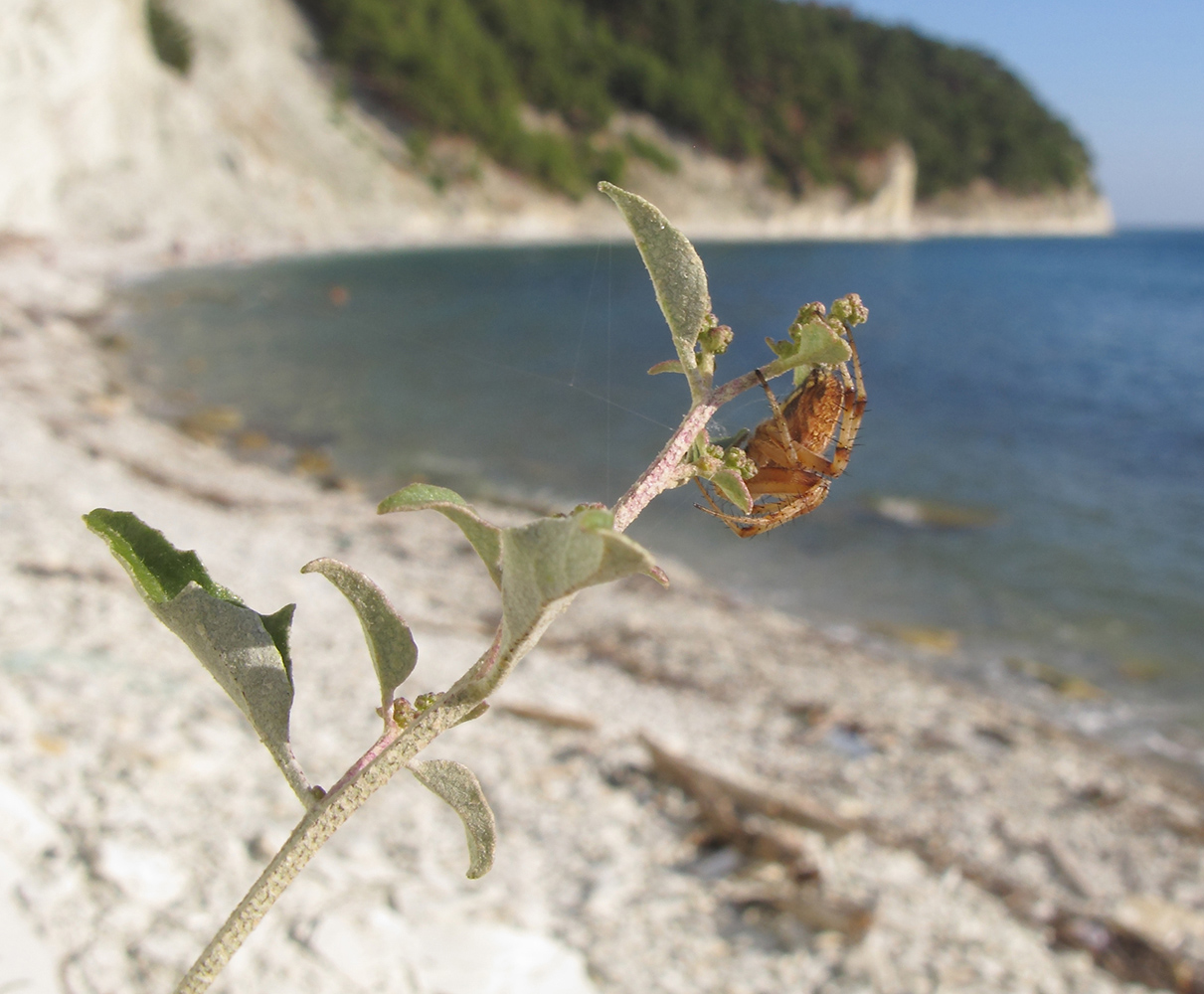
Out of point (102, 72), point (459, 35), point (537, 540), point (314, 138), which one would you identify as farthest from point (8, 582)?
point (459, 35)

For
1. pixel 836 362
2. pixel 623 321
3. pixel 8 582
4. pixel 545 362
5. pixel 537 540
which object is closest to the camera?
pixel 537 540

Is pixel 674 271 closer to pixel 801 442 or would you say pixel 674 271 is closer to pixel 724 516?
pixel 801 442

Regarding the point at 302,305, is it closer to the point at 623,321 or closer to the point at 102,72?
→ the point at 623,321

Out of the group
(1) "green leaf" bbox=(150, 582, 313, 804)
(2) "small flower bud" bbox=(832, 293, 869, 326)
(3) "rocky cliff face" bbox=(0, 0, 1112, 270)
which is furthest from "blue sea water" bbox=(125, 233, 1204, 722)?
(3) "rocky cliff face" bbox=(0, 0, 1112, 270)

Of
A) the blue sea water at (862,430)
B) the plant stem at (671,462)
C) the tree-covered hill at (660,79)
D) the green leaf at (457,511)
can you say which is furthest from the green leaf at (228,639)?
the tree-covered hill at (660,79)

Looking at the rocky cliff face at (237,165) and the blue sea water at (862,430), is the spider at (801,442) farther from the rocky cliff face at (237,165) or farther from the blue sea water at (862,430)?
the rocky cliff face at (237,165)

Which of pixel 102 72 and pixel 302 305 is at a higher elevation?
pixel 102 72

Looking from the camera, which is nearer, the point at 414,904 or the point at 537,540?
the point at 537,540
